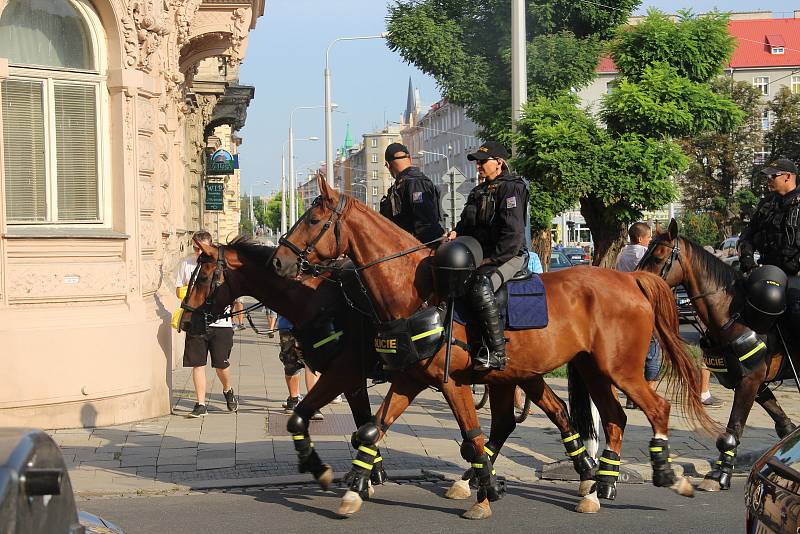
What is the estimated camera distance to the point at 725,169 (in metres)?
58.3

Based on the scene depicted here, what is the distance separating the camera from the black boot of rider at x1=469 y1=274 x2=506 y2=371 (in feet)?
24.0

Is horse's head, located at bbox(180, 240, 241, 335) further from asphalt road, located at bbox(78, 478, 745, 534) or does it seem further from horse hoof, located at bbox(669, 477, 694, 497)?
horse hoof, located at bbox(669, 477, 694, 497)

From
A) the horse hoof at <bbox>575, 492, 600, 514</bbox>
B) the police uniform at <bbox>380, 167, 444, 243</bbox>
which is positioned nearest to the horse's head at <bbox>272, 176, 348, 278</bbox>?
the police uniform at <bbox>380, 167, 444, 243</bbox>

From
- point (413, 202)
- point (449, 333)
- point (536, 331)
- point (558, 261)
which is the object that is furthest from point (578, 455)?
point (558, 261)

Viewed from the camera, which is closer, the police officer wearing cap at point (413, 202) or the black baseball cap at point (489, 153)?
the black baseball cap at point (489, 153)

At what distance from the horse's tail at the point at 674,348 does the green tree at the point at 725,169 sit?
50053mm

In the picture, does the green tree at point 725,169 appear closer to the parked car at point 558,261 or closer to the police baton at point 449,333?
the parked car at point 558,261

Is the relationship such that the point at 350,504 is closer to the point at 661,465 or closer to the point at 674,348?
the point at 661,465

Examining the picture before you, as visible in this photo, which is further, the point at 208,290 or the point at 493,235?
the point at 208,290

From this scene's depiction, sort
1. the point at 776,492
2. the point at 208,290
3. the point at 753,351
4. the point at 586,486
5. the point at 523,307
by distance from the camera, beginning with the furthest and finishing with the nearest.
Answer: the point at 208,290 → the point at 753,351 → the point at 586,486 → the point at 523,307 → the point at 776,492

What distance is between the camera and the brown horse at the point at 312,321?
8031mm

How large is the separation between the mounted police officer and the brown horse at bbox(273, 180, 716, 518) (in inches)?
52.2

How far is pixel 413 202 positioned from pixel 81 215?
4732mm

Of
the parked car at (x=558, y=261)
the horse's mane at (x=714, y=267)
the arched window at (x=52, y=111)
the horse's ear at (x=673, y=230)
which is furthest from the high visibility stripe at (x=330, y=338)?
the parked car at (x=558, y=261)
